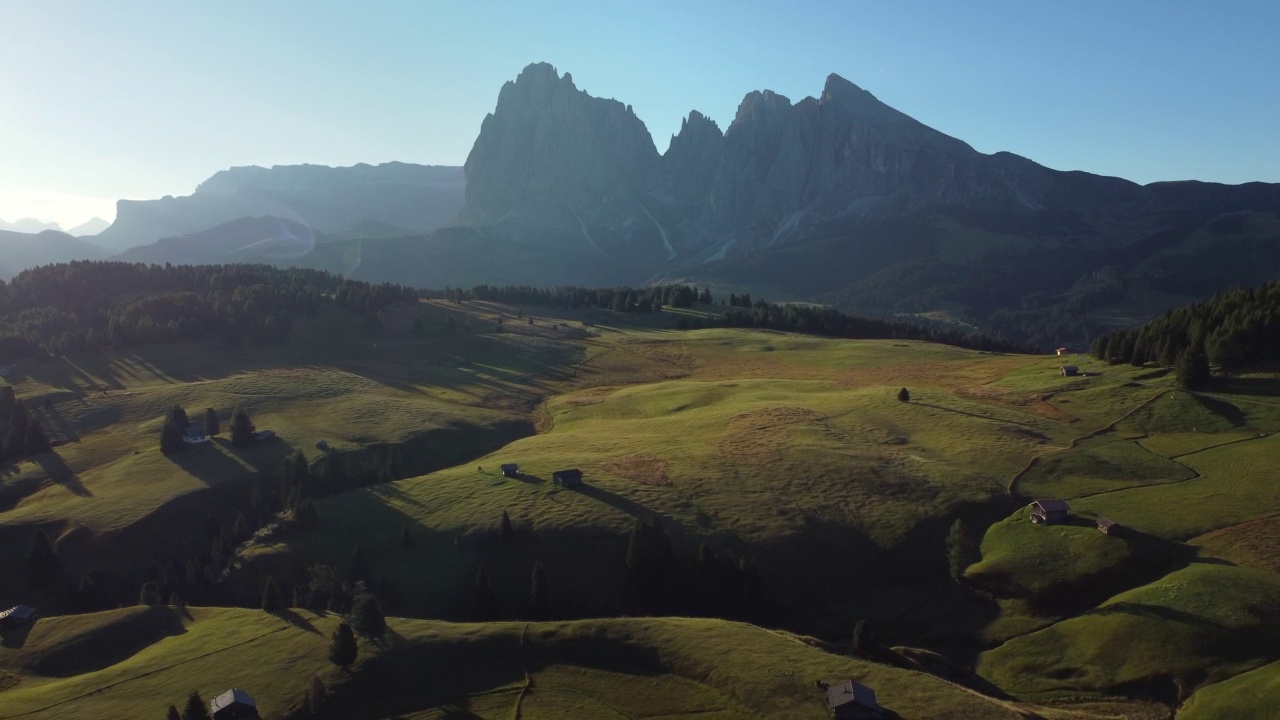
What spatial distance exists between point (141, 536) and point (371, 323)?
382 ft

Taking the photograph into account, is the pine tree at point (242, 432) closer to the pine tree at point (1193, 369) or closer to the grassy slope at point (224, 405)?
the grassy slope at point (224, 405)

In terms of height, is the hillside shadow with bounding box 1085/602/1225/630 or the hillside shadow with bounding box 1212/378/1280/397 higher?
the hillside shadow with bounding box 1212/378/1280/397

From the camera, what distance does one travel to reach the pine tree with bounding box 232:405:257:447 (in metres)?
112

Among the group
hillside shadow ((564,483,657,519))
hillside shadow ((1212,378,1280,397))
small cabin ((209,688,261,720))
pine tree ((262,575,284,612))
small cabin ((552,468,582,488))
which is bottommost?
pine tree ((262,575,284,612))

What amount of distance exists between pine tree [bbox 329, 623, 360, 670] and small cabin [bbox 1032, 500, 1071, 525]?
209 feet

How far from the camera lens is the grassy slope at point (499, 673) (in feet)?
159

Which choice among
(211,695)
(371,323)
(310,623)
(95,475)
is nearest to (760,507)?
(310,623)

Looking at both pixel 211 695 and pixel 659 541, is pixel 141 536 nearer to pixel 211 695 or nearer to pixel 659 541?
pixel 211 695

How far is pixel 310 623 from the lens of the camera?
6231 cm

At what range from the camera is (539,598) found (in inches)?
2753

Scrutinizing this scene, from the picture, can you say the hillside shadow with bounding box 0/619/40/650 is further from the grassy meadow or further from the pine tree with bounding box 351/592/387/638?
the pine tree with bounding box 351/592/387/638

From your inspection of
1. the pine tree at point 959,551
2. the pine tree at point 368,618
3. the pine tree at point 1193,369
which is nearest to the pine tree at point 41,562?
the pine tree at point 368,618

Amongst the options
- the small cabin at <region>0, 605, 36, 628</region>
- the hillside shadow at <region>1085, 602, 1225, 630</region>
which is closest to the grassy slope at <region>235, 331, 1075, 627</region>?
the small cabin at <region>0, 605, 36, 628</region>

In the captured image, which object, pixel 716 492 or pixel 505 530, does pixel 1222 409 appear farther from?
pixel 505 530
